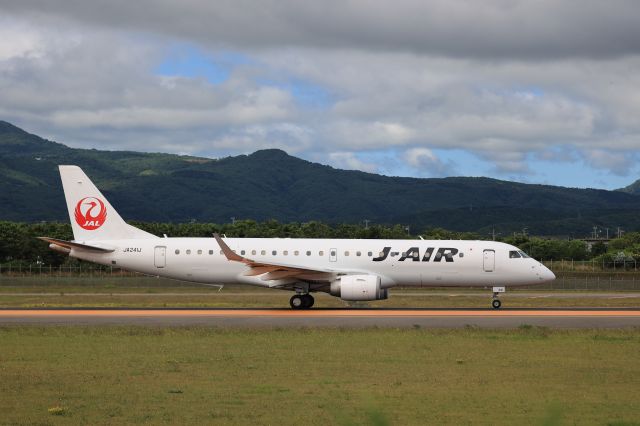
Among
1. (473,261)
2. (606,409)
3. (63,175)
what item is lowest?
(606,409)

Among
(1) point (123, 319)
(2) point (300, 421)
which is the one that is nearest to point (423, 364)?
(2) point (300, 421)

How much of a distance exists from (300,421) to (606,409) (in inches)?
211

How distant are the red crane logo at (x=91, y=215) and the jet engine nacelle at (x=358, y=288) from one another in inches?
450

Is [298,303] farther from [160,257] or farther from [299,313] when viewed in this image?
[160,257]

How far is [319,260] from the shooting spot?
129 feet

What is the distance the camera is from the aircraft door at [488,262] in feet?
131

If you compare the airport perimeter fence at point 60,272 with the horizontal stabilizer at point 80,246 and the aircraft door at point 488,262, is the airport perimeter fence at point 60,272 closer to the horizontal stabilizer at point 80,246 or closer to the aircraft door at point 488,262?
the horizontal stabilizer at point 80,246

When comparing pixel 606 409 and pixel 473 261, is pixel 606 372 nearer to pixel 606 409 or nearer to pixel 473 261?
pixel 606 409

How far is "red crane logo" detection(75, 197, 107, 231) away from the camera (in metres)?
41.6

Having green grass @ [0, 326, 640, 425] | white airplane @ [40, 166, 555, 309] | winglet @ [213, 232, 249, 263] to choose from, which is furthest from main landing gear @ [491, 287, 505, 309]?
green grass @ [0, 326, 640, 425]

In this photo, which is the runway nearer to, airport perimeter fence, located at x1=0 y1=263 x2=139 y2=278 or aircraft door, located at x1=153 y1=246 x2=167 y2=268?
aircraft door, located at x1=153 y1=246 x2=167 y2=268

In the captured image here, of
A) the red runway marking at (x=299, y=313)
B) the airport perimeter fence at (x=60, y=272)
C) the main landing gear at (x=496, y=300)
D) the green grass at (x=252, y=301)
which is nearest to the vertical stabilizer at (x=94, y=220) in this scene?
the green grass at (x=252, y=301)

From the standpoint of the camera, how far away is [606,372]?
20438 mm

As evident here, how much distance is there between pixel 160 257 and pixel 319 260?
6874 mm
